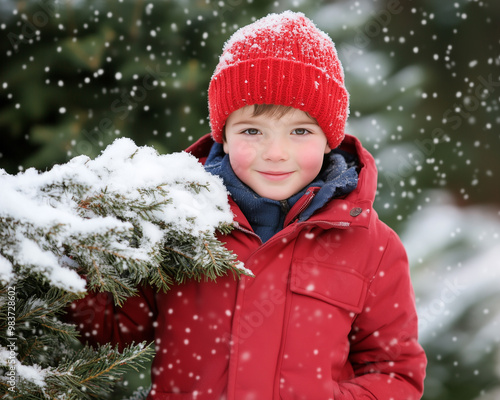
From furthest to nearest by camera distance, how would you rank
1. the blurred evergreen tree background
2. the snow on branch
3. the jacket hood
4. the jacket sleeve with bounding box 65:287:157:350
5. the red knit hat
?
the blurred evergreen tree background < the red knit hat < the jacket hood < the jacket sleeve with bounding box 65:287:157:350 < the snow on branch

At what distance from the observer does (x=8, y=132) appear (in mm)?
2521

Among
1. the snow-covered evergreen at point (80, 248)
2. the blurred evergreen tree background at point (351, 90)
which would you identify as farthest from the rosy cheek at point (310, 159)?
the blurred evergreen tree background at point (351, 90)

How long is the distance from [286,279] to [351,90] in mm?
1689

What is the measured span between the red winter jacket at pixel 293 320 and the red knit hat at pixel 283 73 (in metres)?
0.37

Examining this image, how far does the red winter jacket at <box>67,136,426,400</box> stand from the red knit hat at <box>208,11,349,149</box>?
373 mm

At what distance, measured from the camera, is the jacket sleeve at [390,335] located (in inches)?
73.7

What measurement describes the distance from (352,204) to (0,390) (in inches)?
51.1

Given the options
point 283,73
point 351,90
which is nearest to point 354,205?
point 283,73

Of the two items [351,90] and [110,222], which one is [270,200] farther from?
[351,90]

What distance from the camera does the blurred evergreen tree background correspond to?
2553 mm

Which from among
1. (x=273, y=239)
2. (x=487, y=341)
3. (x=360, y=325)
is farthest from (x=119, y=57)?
(x=487, y=341)

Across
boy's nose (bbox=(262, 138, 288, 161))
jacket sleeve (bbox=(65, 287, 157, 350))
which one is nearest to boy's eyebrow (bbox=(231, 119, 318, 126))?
boy's nose (bbox=(262, 138, 288, 161))

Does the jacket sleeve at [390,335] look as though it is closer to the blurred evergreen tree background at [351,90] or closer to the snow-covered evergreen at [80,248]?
the snow-covered evergreen at [80,248]

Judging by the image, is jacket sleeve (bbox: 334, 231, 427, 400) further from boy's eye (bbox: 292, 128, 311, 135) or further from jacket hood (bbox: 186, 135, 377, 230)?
boy's eye (bbox: 292, 128, 311, 135)
